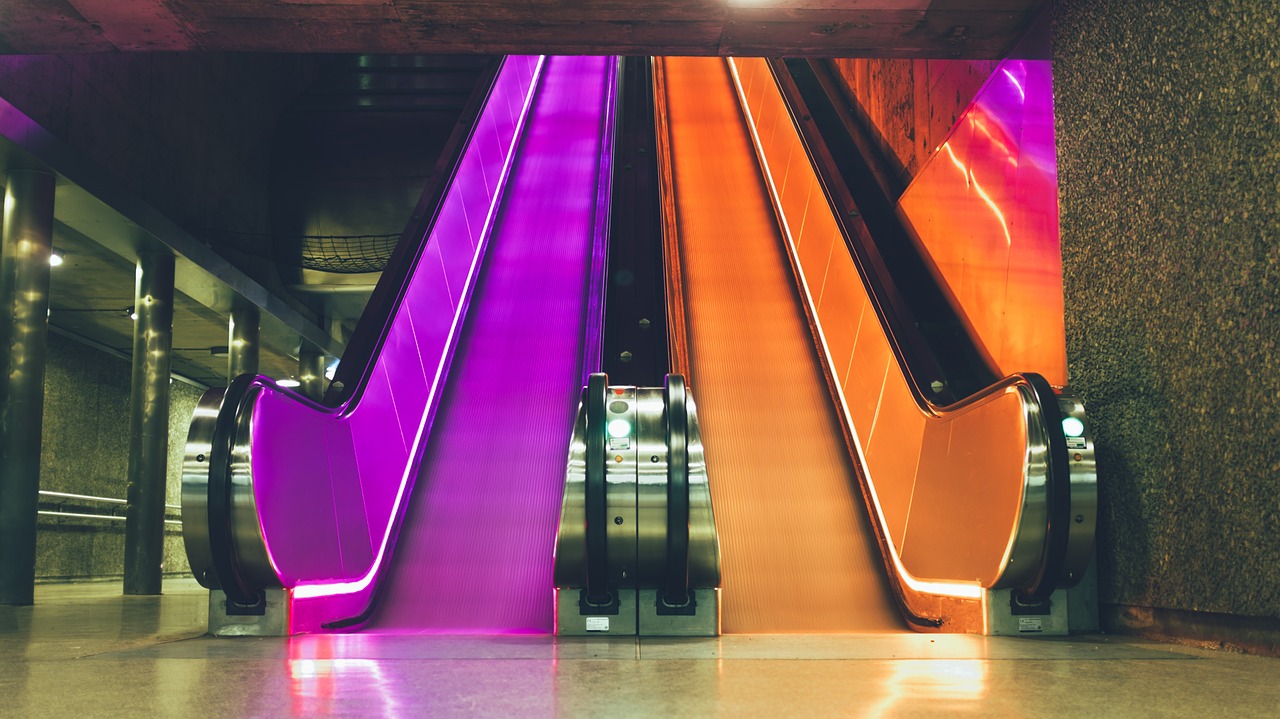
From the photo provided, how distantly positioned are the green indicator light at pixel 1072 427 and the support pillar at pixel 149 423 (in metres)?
9.66

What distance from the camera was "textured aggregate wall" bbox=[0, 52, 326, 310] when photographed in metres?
9.70

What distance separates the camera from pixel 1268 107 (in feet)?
12.2

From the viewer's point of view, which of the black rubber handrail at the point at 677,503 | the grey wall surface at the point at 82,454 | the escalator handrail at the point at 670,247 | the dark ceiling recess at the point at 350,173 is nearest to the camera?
the black rubber handrail at the point at 677,503

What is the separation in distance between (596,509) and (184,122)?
10.6 meters

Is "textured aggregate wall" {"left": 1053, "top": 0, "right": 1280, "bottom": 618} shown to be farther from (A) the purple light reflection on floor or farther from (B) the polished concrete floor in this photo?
(A) the purple light reflection on floor

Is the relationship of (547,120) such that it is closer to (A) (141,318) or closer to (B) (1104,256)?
(A) (141,318)

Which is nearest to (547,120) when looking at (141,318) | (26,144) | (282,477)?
(141,318)

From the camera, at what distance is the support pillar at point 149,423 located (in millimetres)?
11016

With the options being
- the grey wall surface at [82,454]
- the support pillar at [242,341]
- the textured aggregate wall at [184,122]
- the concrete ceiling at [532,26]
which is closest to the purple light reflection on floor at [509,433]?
the concrete ceiling at [532,26]

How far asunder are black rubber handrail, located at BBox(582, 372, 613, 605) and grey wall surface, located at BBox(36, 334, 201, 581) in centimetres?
1145

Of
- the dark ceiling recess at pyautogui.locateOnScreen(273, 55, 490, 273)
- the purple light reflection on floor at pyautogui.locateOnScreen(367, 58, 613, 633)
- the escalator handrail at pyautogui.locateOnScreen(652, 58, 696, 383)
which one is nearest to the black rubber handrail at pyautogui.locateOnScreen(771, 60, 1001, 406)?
the escalator handrail at pyautogui.locateOnScreen(652, 58, 696, 383)

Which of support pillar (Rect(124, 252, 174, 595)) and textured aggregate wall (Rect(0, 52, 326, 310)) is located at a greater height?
textured aggregate wall (Rect(0, 52, 326, 310))

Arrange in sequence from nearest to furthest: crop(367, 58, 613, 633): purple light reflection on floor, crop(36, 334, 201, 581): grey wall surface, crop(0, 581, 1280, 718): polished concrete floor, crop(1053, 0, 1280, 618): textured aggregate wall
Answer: crop(0, 581, 1280, 718): polished concrete floor → crop(1053, 0, 1280, 618): textured aggregate wall → crop(367, 58, 613, 633): purple light reflection on floor → crop(36, 334, 201, 581): grey wall surface

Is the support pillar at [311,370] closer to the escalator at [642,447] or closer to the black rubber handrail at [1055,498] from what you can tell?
the escalator at [642,447]
